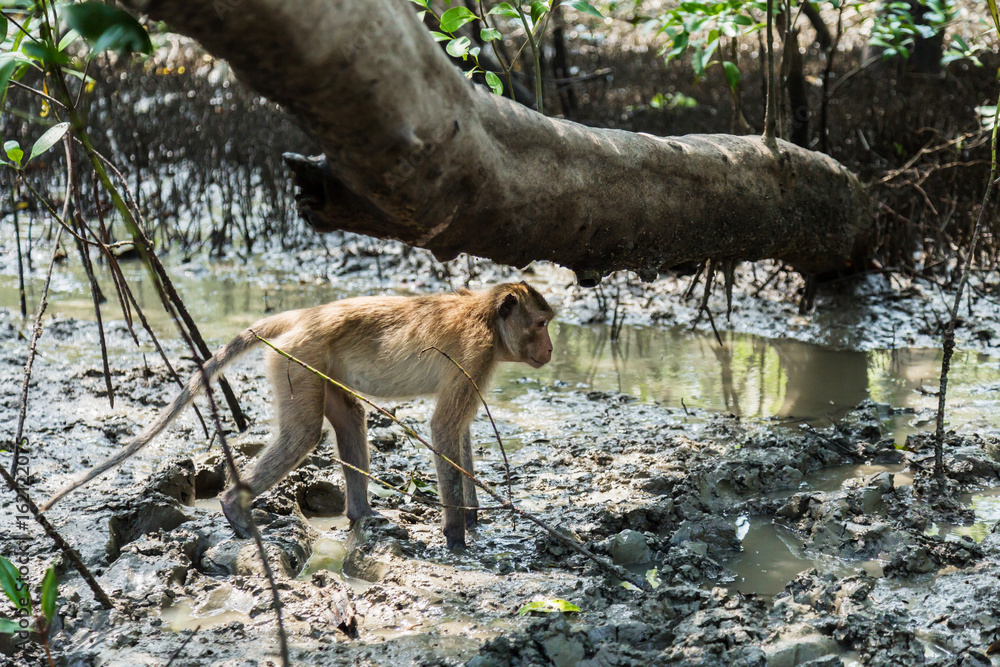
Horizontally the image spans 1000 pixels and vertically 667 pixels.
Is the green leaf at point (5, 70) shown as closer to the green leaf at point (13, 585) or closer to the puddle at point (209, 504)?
the green leaf at point (13, 585)

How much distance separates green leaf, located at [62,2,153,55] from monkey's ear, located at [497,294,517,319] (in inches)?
109

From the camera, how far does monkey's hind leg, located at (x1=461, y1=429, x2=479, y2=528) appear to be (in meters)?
4.49

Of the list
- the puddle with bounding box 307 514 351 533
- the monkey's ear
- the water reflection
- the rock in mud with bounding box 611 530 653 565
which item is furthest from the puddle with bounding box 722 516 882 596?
the puddle with bounding box 307 514 351 533

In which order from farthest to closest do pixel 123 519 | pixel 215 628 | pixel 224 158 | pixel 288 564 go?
pixel 224 158
pixel 123 519
pixel 288 564
pixel 215 628

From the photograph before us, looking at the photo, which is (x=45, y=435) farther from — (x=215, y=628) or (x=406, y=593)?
(x=406, y=593)

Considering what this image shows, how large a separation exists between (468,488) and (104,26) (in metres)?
3.19

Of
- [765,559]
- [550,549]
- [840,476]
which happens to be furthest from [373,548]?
[840,476]

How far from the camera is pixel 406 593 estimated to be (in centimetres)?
365

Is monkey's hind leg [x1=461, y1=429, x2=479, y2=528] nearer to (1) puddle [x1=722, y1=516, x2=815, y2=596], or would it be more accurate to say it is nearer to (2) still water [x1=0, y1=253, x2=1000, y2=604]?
(2) still water [x1=0, y1=253, x2=1000, y2=604]

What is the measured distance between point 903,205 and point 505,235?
6.51 metres

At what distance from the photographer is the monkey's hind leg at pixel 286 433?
4.20 meters

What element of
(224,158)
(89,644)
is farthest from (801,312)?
(224,158)

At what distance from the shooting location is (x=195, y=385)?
4.21 meters

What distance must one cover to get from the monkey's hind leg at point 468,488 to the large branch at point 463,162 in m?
1.25
